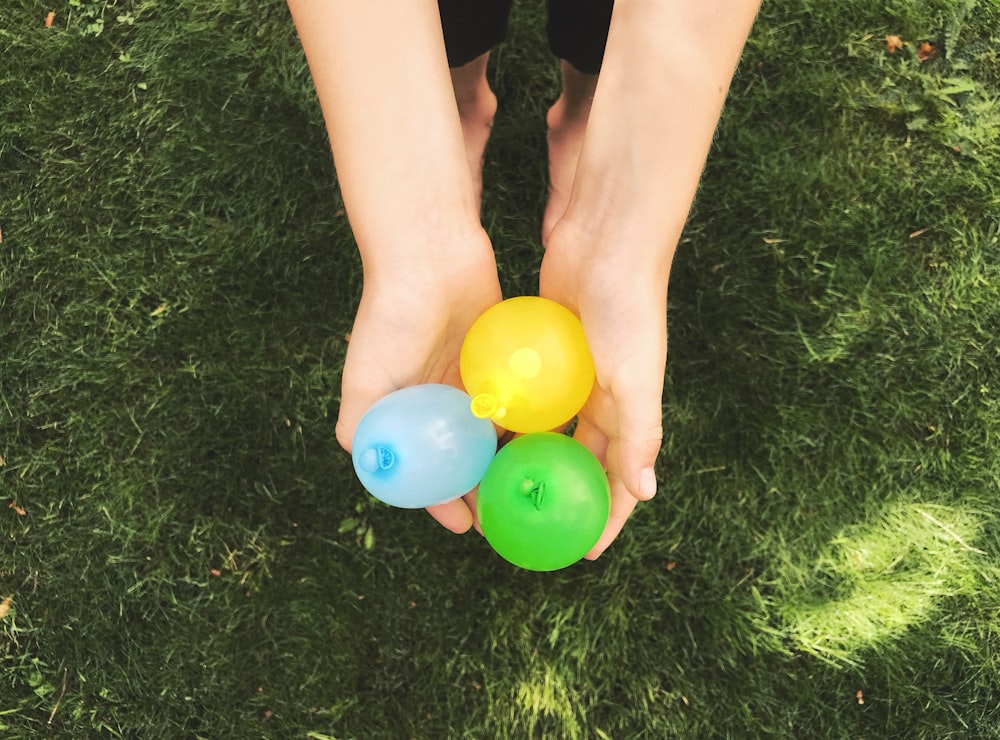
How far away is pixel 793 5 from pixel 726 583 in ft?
7.27

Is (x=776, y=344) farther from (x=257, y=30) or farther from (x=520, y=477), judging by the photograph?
(x=257, y=30)

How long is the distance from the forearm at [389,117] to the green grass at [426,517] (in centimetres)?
102

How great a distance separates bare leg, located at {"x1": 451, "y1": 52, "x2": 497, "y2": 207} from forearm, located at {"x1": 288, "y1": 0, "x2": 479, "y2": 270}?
0.67 m

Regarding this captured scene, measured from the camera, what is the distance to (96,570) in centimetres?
287

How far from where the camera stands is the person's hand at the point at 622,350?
184cm

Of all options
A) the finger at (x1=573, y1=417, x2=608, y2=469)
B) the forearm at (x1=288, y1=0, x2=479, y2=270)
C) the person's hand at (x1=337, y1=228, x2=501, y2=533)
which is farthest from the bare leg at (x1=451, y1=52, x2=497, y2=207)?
the finger at (x1=573, y1=417, x2=608, y2=469)

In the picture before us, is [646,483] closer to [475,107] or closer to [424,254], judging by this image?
[424,254]

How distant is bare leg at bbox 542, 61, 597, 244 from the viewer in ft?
8.91

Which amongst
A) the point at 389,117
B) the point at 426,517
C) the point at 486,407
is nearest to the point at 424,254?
the point at 389,117

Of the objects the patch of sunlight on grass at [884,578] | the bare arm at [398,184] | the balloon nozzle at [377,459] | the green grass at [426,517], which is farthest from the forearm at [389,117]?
the patch of sunlight on grass at [884,578]

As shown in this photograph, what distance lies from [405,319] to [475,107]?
116 centimetres

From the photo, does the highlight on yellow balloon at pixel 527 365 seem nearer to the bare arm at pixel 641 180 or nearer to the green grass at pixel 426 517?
the bare arm at pixel 641 180

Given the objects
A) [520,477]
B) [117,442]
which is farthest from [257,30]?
[520,477]

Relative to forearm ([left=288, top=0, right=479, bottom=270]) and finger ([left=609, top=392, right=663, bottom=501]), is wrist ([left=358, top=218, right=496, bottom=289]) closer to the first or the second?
forearm ([left=288, top=0, right=479, bottom=270])
